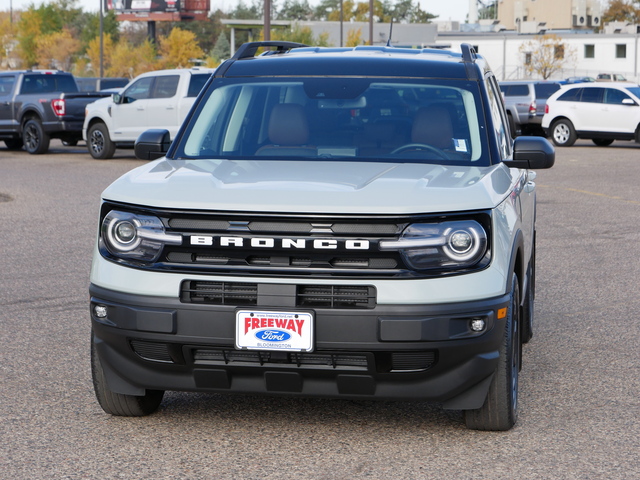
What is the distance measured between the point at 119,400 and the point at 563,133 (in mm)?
26775

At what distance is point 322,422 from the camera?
5.31m

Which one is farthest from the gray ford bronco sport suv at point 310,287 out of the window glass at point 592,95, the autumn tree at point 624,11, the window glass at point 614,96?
the autumn tree at point 624,11

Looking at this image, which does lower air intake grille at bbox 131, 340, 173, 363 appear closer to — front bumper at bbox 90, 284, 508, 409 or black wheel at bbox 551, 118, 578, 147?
front bumper at bbox 90, 284, 508, 409

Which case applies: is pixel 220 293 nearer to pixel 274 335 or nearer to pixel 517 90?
pixel 274 335

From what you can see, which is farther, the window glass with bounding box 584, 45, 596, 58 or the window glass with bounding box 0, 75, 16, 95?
the window glass with bounding box 584, 45, 596, 58

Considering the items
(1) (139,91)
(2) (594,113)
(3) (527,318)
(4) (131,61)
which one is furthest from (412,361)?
(4) (131,61)

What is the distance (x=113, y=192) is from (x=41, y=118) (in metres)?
22.1

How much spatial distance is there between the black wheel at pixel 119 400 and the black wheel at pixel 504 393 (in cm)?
152

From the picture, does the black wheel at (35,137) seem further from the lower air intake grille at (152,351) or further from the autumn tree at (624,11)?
the autumn tree at (624,11)

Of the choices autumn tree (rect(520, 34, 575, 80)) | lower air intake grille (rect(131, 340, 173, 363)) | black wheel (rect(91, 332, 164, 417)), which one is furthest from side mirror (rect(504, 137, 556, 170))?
autumn tree (rect(520, 34, 575, 80))

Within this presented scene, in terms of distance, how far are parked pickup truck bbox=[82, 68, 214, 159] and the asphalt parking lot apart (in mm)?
14865

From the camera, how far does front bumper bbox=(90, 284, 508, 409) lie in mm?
4531

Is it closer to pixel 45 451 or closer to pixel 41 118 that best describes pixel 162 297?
pixel 45 451

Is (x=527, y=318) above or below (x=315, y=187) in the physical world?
below
